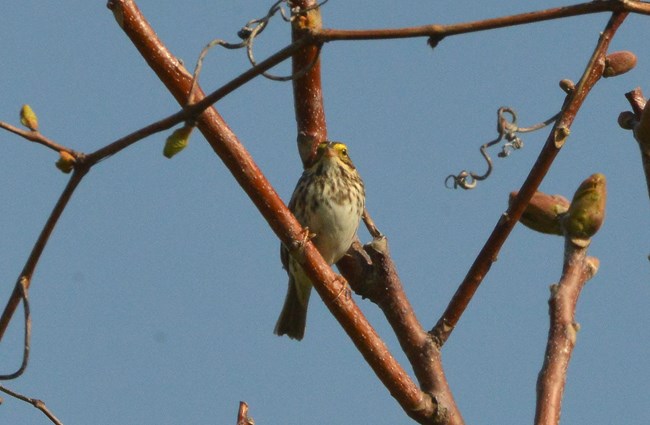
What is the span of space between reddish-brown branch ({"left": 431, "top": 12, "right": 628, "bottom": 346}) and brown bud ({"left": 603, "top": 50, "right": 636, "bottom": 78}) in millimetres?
49

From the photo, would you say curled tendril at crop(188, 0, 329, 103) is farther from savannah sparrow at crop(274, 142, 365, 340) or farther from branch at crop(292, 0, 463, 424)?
savannah sparrow at crop(274, 142, 365, 340)

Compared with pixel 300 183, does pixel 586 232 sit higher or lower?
lower

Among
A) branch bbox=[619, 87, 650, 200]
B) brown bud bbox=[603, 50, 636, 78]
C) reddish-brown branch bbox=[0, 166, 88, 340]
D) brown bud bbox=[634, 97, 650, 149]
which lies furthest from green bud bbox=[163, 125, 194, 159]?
brown bud bbox=[603, 50, 636, 78]

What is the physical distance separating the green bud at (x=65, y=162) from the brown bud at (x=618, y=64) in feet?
6.02

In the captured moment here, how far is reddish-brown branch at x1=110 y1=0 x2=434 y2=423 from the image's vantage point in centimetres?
307

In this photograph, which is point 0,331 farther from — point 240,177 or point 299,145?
point 299,145

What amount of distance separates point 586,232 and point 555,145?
0.72m

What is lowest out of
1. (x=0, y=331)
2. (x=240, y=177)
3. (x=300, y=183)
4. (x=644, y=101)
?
(x=0, y=331)

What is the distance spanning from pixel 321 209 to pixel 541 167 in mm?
3057

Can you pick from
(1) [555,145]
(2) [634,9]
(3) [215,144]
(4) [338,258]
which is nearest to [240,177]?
(3) [215,144]

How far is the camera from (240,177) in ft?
10.1

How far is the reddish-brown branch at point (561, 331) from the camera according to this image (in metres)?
3.52

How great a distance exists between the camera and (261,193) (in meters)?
3.12

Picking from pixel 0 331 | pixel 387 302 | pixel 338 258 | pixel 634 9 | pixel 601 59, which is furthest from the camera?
pixel 338 258
